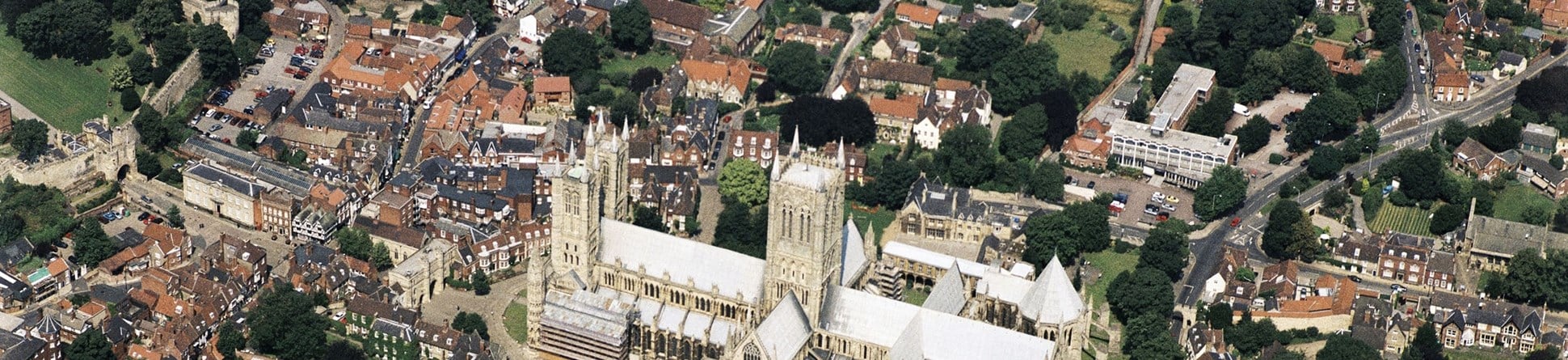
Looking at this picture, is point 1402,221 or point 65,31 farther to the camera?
point 65,31

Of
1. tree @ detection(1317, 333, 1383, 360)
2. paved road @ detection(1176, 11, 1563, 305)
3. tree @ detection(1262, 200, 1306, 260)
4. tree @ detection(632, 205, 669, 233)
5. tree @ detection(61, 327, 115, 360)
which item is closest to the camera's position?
tree @ detection(1317, 333, 1383, 360)

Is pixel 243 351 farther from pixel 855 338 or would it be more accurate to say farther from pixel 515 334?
pixel 855 338

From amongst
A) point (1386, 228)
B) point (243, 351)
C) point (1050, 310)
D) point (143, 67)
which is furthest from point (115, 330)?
point (1386, 228)

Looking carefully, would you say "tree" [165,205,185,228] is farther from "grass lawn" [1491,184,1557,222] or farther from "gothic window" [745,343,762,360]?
"grass lawn" [1491,184,1557,222]

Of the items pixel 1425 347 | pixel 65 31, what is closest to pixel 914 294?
pixel 1425 347

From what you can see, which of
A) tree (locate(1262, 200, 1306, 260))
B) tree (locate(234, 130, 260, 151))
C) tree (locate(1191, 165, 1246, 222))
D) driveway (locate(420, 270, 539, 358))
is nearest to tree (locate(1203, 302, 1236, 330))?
tree (locate(1262, 200, 1306, 260))

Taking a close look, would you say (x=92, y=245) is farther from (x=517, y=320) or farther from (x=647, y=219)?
(x=647, y=219)
